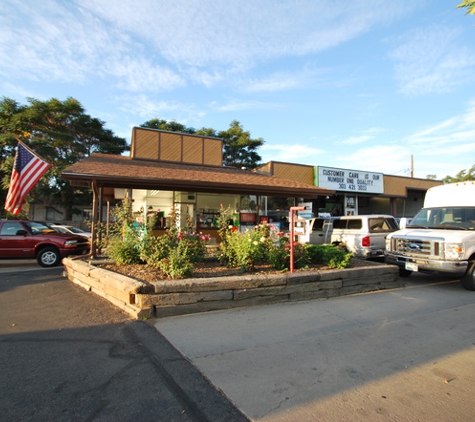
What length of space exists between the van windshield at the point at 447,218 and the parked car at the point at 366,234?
6.36 feet

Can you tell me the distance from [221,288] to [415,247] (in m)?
5.21

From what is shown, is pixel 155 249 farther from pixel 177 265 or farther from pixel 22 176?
pixel 22 176

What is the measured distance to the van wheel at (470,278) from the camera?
7.05m

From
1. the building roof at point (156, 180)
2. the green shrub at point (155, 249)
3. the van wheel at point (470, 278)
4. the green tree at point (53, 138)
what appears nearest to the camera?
the green shrub at point (155, 249)

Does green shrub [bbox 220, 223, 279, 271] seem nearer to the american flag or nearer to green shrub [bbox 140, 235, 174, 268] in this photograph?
green shrub [bbox 140, 235, 174, 268]

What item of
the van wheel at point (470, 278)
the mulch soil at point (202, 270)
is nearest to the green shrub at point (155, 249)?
the mulch soil at point (202, 270)

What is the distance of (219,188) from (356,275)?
6652 mm

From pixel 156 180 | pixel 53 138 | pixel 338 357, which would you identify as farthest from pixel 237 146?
pixel 338 357

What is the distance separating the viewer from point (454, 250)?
689 cm

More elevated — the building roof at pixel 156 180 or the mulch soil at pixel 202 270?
the building roof at pixel 156 180

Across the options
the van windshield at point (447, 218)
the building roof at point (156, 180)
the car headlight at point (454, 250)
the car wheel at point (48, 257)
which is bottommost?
the car wheel at point (48, 257)

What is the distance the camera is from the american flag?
391 inches

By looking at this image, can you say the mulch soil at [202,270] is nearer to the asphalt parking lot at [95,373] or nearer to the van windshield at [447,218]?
the asphalt parking lot at [95,373]

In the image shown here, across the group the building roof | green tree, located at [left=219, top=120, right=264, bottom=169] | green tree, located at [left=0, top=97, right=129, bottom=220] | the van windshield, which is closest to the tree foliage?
green tree, located at [left=219, top=120, right=264, bottom=169]
